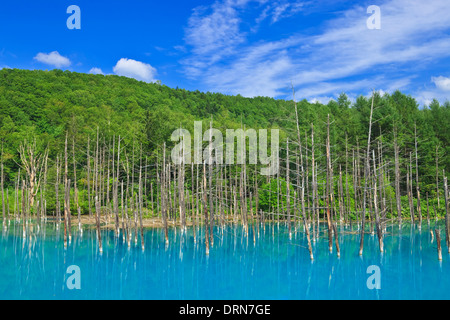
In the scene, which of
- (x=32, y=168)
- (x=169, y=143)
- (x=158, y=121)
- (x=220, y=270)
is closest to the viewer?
(x=220, y=270)

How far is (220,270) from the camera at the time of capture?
14.3m

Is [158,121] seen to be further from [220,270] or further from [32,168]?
[220,270]

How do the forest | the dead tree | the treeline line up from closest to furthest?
the forest
the dead tree
the treeline

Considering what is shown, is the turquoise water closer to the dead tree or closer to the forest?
the forest

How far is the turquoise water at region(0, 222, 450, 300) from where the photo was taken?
11.0m

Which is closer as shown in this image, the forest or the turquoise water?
the turquoise water

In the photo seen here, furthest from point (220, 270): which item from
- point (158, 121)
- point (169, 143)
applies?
point (158, 121)

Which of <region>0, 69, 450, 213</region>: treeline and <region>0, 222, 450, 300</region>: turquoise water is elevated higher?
<region>0, 69, 450, 213</region>: treeline

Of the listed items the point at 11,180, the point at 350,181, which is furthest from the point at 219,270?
the point at 11,180

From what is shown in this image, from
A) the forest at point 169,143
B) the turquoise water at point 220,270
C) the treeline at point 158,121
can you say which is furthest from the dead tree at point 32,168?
the turquoise water at point 220,270

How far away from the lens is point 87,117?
50.0m

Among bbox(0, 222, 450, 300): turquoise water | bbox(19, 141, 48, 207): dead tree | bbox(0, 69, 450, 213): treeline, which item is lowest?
bbox(0, 222, 450, 300): turquoise water

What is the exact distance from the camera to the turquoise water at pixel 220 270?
432 inches

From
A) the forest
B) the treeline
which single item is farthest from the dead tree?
the treeline
